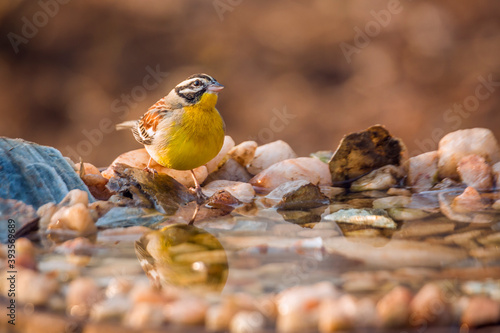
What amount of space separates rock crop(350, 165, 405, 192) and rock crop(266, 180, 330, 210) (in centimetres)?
37

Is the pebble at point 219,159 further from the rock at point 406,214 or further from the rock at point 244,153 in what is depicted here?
the rock at point 406,214

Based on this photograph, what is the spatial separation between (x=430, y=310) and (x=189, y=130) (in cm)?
195

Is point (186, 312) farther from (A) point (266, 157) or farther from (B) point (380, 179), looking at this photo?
(A) point (266, 157)

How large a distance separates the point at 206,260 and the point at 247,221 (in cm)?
60

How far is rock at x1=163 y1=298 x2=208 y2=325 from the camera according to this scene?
134cm

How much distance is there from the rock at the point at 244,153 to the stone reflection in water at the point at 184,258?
4.03ft

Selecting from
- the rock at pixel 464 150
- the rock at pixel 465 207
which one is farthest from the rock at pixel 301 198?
the rock at pixel 464 150

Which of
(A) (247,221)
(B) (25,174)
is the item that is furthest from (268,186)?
(B) (25,174)

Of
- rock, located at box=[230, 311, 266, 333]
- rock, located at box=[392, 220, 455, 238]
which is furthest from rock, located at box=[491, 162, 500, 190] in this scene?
rock, located at box=[230, 311, 266, 333]

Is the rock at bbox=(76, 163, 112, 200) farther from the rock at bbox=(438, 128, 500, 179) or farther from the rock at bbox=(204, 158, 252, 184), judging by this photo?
the rock at bbox=(438, 128, 500, 179)

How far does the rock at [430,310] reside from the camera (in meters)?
1.33

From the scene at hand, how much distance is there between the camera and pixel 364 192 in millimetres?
3049

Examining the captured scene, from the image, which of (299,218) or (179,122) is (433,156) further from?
(179,122)

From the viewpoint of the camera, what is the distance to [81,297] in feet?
4.82
